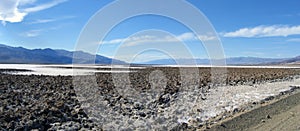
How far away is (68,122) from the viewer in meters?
11.5

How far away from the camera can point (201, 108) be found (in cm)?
1476

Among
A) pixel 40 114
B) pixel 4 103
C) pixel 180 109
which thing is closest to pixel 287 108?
pixel 180 109

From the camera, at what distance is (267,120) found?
1105cm

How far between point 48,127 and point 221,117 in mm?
5752

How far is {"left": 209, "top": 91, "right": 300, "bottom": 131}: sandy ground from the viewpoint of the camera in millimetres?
10000

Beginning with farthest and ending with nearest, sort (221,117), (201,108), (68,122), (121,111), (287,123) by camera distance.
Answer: (201,108), (121,111), (221,117), (68,122), (287,123)

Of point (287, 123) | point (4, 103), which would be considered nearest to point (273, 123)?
point (287, 123)

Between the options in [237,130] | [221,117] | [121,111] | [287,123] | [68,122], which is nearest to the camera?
[237,130]

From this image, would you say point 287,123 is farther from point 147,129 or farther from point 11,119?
point 11,119

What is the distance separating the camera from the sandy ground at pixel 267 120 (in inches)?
394

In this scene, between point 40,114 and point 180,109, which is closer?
point 40,114

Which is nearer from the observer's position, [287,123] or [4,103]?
[287,123]

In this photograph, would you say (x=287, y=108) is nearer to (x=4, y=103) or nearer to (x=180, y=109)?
(x=180, y=109)

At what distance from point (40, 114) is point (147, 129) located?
13.9ft
